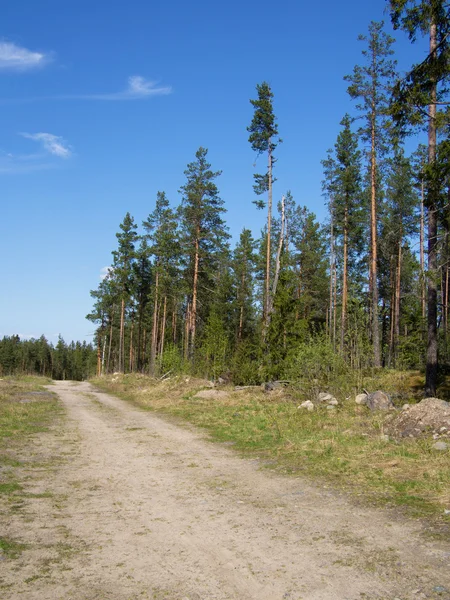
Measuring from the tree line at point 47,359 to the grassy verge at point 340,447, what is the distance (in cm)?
8717

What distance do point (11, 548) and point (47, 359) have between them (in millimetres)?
108897

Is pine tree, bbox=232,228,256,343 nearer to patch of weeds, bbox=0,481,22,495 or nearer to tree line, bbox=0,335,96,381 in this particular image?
patch of weeds, bbox=0,481,22,495

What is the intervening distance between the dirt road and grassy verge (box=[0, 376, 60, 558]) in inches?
6.6

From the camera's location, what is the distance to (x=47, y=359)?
343 feet

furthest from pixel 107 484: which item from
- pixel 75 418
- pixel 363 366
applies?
pixel 363 366

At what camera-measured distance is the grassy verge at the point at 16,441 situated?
212 inches

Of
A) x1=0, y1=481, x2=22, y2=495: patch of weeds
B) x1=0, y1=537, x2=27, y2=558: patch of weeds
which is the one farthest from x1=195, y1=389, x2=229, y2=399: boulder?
x1=0, y1=537, x2=27, y2=558: patch of weeds

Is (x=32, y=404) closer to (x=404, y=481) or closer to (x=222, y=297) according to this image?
(x=404, y=481)

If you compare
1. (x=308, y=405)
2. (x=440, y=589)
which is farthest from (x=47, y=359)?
(x=440, y=589)

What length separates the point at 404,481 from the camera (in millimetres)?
6414

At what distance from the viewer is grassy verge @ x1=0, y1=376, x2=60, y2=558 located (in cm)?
538

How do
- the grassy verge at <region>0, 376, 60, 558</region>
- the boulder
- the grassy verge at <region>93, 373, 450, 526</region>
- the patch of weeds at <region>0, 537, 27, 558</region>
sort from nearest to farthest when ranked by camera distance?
the patch of weeds at <region>0, 537, 27, 558</region> → the grassy verge at <region>0, 376, 60, 558</region> → the grassy verge at <region>93, 373, 450, 526</region> → the boulder

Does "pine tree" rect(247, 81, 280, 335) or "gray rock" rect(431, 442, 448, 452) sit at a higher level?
"pine tree" rect(247, 81, 280, 335)

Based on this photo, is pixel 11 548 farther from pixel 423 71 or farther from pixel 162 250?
pixel 162 250
